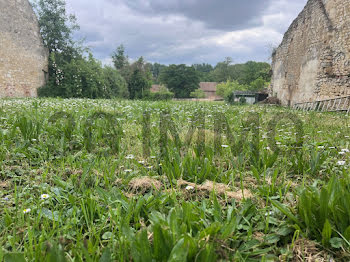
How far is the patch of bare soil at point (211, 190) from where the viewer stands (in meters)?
1.70

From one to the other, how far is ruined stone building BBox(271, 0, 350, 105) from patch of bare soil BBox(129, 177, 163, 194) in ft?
35.4

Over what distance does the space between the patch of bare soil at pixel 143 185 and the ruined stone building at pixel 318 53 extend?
10780 millimetres

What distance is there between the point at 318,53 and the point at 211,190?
42.0ft

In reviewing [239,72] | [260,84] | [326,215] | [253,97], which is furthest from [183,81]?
[326,215]

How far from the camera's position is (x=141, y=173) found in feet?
6.97

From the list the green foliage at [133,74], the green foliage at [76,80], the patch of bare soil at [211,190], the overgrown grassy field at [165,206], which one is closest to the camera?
the overgrown grassy field at [165,206]

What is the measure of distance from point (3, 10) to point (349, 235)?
1915 centimetres

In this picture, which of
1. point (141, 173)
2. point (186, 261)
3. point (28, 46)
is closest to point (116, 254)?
point (186, 261)

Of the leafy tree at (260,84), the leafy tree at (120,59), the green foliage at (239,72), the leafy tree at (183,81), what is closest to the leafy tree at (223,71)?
the green foliage at (239,72)

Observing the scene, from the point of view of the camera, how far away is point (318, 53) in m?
11.8

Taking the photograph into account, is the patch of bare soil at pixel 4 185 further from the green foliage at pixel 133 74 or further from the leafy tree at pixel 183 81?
the leafy tree at pixel 183 81

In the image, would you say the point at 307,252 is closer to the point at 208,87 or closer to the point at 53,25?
the point at 53,25

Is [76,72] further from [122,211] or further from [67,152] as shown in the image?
[122,211]

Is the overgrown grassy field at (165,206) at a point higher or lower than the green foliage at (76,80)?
lower
